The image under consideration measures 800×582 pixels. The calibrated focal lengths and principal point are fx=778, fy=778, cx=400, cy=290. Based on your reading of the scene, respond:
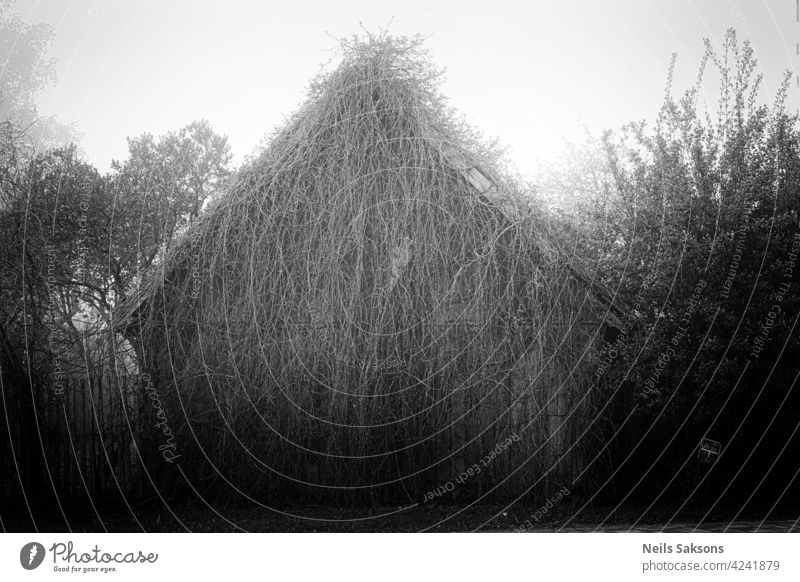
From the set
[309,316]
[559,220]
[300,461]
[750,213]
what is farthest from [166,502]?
[750,213]

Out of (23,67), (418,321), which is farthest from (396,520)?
(23,67)

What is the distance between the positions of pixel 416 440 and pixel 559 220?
347 centimetres

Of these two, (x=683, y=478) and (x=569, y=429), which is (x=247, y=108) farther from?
(x=683, y=478)
